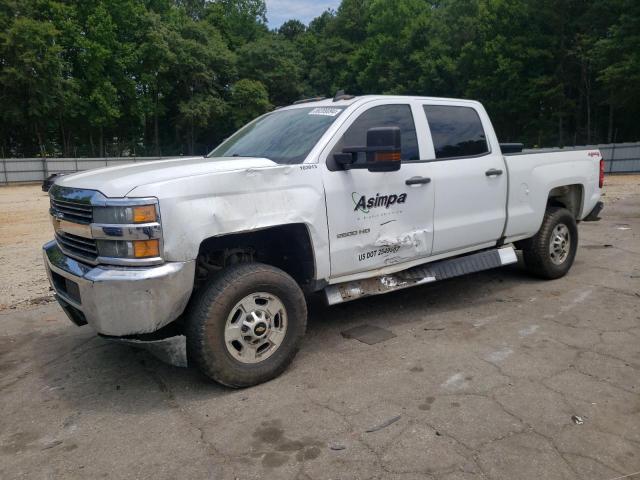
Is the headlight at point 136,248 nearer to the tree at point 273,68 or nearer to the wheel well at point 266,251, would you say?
the wheel well at point 266,251

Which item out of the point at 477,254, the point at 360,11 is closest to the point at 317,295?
the point at 477,254

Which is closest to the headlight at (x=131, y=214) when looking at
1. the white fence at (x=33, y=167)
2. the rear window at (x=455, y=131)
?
the rear window at (x=455, y=131)

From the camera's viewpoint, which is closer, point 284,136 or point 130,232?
→ point 130,232

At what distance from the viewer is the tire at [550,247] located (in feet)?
19.0

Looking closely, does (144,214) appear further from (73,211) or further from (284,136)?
(284,136)

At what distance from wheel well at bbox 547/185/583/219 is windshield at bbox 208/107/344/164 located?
3322 millimetres

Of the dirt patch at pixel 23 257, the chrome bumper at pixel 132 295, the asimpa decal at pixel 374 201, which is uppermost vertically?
the asimpa decal at pixel 374 201

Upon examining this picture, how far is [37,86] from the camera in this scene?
35.6 m

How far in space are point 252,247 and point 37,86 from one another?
38.4m

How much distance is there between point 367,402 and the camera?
130 inches

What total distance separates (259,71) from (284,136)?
172 feet

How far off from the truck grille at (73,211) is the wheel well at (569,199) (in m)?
5.08

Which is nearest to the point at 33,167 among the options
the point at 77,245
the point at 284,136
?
the point at 284,136

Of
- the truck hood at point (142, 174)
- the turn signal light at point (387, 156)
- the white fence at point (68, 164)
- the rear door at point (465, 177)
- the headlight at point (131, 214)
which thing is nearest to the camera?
the headlight at point (131, 214)
